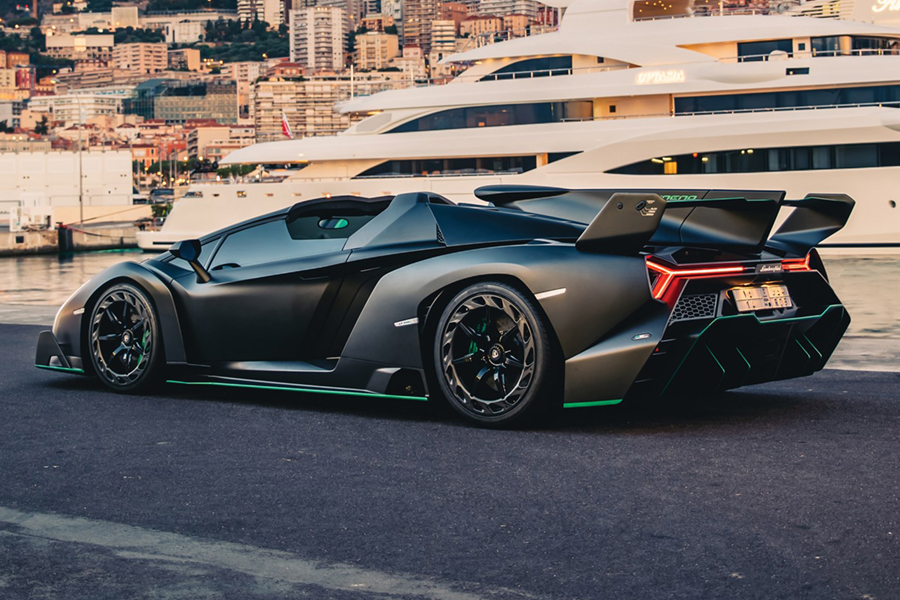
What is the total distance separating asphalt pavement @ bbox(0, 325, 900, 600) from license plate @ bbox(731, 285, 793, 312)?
1.84 ft

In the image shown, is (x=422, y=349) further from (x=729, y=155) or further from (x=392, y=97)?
(x=392, y=97)

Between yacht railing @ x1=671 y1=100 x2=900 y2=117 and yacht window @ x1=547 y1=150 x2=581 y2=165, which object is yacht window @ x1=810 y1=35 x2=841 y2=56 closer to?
yacht railing @ x1=671 y1=100 x2=900 y2=117

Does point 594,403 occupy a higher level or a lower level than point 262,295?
lower

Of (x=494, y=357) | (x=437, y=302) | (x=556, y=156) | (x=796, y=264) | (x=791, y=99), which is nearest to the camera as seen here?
(x=494, y=357)

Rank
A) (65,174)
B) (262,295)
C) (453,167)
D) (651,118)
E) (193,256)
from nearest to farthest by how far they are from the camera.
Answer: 1. (262,295)
2. (193,256)
3. (651,118)
4. (453,167)
5. (65,174)

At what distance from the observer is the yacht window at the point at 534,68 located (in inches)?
1233

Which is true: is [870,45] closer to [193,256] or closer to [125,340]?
[193,256]

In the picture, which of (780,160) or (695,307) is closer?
→ (695,307)

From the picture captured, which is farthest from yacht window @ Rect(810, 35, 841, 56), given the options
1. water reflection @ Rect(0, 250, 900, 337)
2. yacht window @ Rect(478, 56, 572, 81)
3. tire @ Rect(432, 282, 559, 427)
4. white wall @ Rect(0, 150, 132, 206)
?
white wall @ Rect(0, 150, 132, 206)

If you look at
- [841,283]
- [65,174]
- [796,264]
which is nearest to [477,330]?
[796,264]

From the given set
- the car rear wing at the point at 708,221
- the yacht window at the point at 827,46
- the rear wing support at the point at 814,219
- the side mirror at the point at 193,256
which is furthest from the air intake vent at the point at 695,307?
the yacht window at the point at 827,46

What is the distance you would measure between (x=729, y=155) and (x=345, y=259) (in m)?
24.2

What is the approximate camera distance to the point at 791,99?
28750mm

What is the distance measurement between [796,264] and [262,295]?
2.71 m
